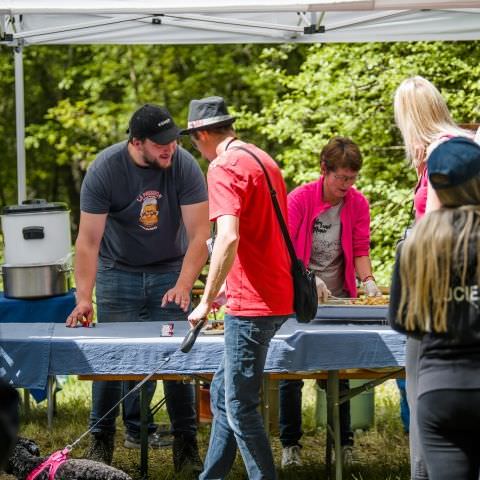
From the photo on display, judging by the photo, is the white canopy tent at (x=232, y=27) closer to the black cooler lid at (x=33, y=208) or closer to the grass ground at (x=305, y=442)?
the black cooler lid at (x=33, y=208)

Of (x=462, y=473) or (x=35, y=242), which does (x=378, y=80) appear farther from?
(x=462, y=473)

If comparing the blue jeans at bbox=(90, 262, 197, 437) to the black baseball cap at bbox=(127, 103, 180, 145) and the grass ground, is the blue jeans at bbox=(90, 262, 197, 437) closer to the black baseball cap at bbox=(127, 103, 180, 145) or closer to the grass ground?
the grass ground

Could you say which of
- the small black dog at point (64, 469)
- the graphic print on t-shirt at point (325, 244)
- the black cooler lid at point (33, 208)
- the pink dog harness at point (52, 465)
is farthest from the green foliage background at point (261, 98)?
the pink dog harness at point (52, 465)

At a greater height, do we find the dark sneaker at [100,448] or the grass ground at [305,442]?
the dark sneaker at [100,448]

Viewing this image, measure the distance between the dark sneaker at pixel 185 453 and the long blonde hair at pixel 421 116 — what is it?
214cm

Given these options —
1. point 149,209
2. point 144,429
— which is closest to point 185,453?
point 144,429

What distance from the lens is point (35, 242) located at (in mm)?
5570

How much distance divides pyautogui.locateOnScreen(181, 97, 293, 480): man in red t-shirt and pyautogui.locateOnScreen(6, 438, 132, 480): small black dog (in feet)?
1.70

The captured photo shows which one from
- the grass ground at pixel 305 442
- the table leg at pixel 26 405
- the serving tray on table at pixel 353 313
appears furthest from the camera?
the table leg at pixel 26 405

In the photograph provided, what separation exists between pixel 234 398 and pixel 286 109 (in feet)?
21.9

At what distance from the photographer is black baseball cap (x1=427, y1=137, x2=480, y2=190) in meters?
2.89

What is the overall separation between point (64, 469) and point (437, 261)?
1.70 metres

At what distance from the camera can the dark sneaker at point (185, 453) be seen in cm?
508

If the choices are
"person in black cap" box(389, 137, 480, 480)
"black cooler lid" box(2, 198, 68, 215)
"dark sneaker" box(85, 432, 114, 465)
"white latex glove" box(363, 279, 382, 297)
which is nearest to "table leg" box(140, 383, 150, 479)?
"dark sneaker" box(85, 432, 114, 465)
